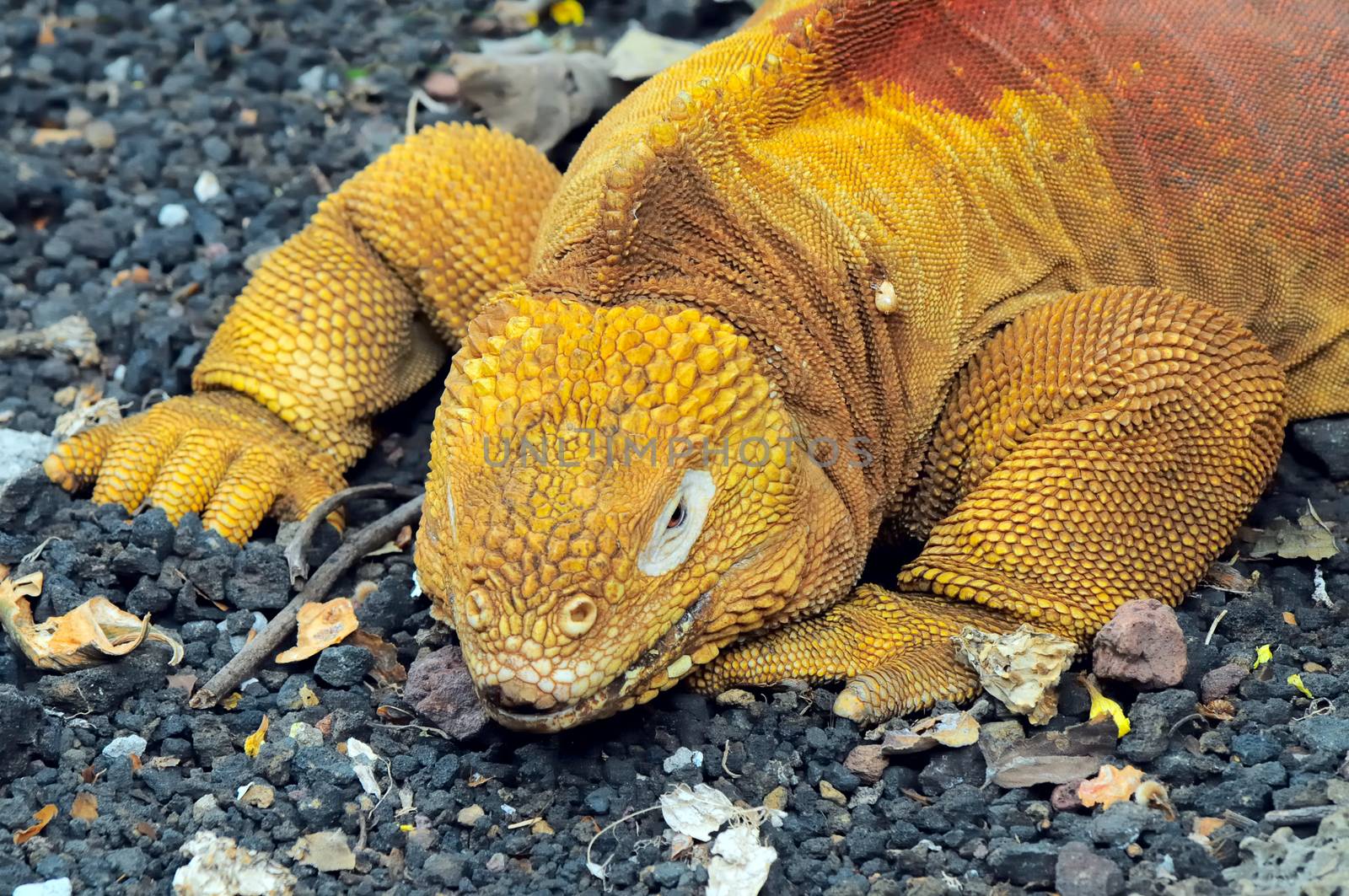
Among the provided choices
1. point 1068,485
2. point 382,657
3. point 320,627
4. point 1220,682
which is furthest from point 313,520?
point 1220,682

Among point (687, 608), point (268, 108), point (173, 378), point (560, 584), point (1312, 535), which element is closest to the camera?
point (560, 584)

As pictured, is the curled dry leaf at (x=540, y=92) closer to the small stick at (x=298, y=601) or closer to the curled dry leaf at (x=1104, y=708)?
the small stick at (x=298, y=601)

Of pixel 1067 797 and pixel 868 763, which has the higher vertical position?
pixel 1067 797

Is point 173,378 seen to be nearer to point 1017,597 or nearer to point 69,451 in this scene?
point 69,451

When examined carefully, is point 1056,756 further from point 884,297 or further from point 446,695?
point 446,695

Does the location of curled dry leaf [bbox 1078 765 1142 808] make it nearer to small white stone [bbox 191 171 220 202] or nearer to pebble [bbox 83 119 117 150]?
small white stone [bbox 191 171 220 202]

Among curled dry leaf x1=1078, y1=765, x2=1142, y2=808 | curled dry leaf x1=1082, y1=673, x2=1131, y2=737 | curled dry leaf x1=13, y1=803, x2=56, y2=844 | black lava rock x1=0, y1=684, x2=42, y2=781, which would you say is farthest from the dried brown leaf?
black lava rock x1=0, y1=684, x2=42, y2=781

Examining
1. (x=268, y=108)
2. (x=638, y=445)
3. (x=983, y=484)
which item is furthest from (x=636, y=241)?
(x=268, y=108)
